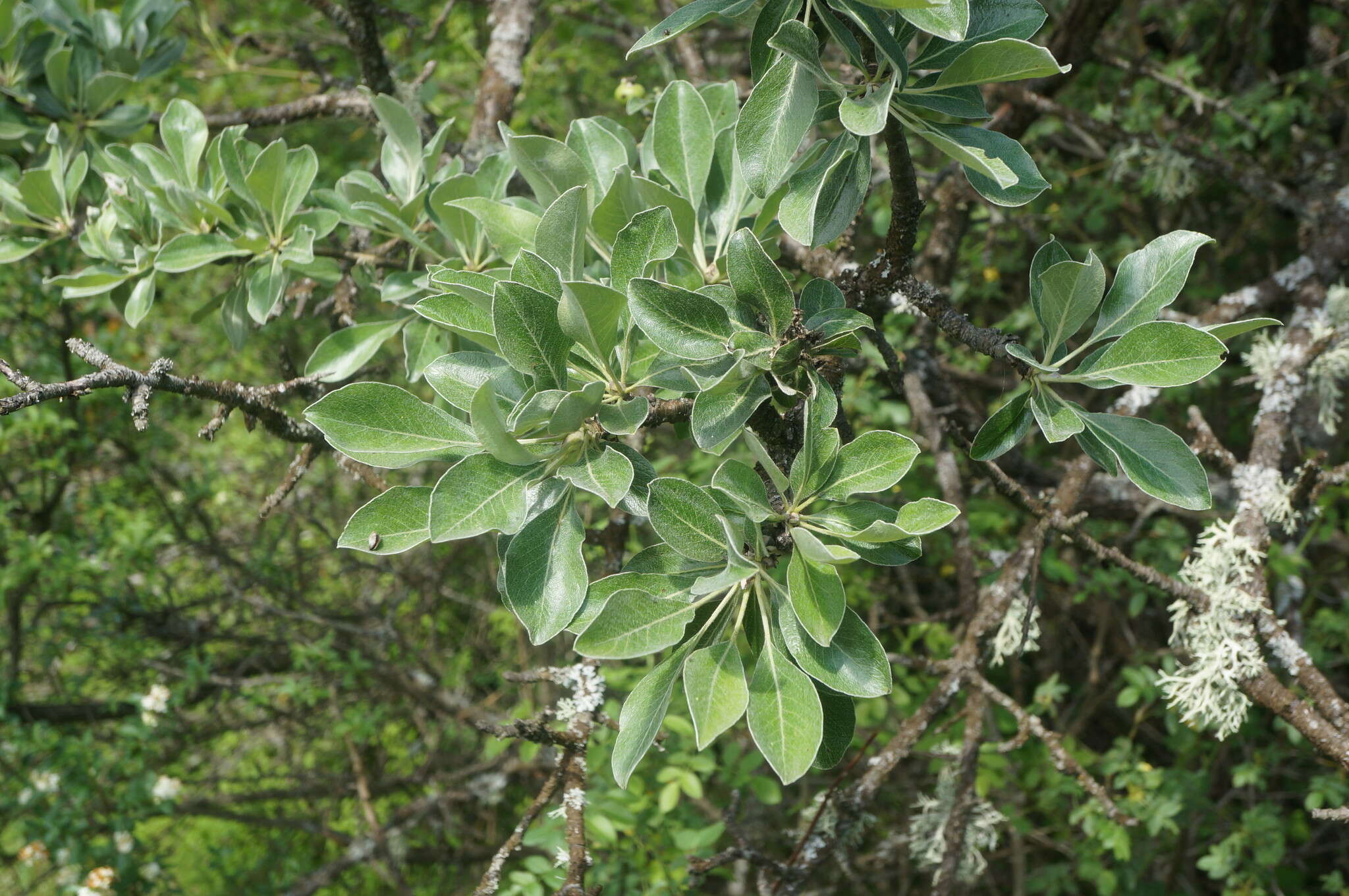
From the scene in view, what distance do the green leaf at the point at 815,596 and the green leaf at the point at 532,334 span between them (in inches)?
9.4

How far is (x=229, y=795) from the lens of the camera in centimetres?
284

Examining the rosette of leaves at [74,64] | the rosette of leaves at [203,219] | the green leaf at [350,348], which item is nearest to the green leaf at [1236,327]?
the green leaf at [350,348]

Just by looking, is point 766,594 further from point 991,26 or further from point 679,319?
point 991,26

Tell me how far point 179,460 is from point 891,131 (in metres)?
3.39

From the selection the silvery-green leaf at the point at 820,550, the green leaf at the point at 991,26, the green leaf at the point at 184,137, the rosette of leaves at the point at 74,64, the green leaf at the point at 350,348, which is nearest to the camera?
the silvery-green leaf at the point at 820,550

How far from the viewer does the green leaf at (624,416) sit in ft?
2.34

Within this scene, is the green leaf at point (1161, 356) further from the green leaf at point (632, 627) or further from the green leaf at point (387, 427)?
the green leaf at point (387, 427)

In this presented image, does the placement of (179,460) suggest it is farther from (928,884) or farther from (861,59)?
(861,59)

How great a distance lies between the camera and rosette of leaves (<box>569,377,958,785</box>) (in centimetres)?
70

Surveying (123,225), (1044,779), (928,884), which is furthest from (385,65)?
(928,884)

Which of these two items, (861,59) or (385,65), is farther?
(385,65)

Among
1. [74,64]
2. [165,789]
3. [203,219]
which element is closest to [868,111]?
[203,219]

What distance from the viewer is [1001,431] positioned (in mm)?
771

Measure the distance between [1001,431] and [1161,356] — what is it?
13 cm
